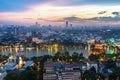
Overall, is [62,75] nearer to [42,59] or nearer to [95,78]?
[95,78]

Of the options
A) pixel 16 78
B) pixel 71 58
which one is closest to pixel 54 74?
pixel 16 78

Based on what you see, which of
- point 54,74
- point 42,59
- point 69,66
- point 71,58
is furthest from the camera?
point 71,58

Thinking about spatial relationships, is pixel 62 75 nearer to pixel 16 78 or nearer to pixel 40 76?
pixel 40 76

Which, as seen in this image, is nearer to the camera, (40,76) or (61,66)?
(40,76)

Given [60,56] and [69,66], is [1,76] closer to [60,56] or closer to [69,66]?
[69,66]

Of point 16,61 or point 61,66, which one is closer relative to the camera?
point 61,66

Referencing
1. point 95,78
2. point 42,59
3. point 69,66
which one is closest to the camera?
point 95,78

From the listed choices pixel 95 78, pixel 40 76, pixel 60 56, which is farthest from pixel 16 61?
pixel 95 78

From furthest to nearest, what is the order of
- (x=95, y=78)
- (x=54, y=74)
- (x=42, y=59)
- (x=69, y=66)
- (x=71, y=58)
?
(x=71, y=58)
(x=42, y=59)
(x=69, y=66)
(x=54, y=74)
(x=95, y=78)
